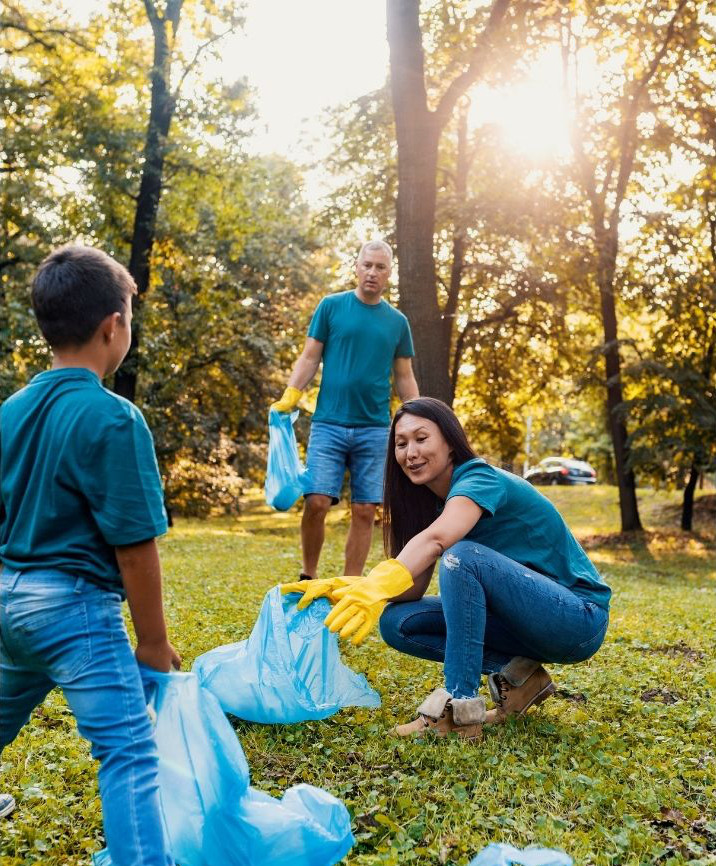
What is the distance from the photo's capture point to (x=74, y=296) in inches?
80.8

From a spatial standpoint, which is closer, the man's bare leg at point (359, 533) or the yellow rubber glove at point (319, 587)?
the yellow rubber glove at point (319, 587)

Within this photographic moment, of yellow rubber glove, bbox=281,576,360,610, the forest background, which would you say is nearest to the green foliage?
the forest background

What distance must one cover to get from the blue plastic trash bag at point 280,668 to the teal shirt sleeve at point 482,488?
0.66 m

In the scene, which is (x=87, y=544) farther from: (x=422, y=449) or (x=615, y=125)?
(x=615, y=125)

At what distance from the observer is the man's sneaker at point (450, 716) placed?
128 inches

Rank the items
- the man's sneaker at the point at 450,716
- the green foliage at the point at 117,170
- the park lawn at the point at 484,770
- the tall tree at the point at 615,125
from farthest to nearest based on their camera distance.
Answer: the green foliage at the point at 117,170, the tall tree at the point at 615,125, the man's sneaker at the point at 450,716, the park lawn at the point at 484,770

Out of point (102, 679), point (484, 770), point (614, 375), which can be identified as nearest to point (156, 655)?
point (102, 679)

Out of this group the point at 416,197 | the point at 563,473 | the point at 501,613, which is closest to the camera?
the point at 501,613

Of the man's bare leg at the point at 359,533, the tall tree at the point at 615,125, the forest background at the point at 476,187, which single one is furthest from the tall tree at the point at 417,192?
the tall tree at the point at 615,125

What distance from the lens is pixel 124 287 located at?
2127 millimetres

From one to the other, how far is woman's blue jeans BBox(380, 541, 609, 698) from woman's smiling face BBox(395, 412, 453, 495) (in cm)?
31

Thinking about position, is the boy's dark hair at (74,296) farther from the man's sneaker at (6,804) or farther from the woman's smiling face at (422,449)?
the woman's smiling face at (422,449)

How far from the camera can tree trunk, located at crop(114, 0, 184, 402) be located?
572 inches

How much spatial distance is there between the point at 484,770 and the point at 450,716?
314mm
